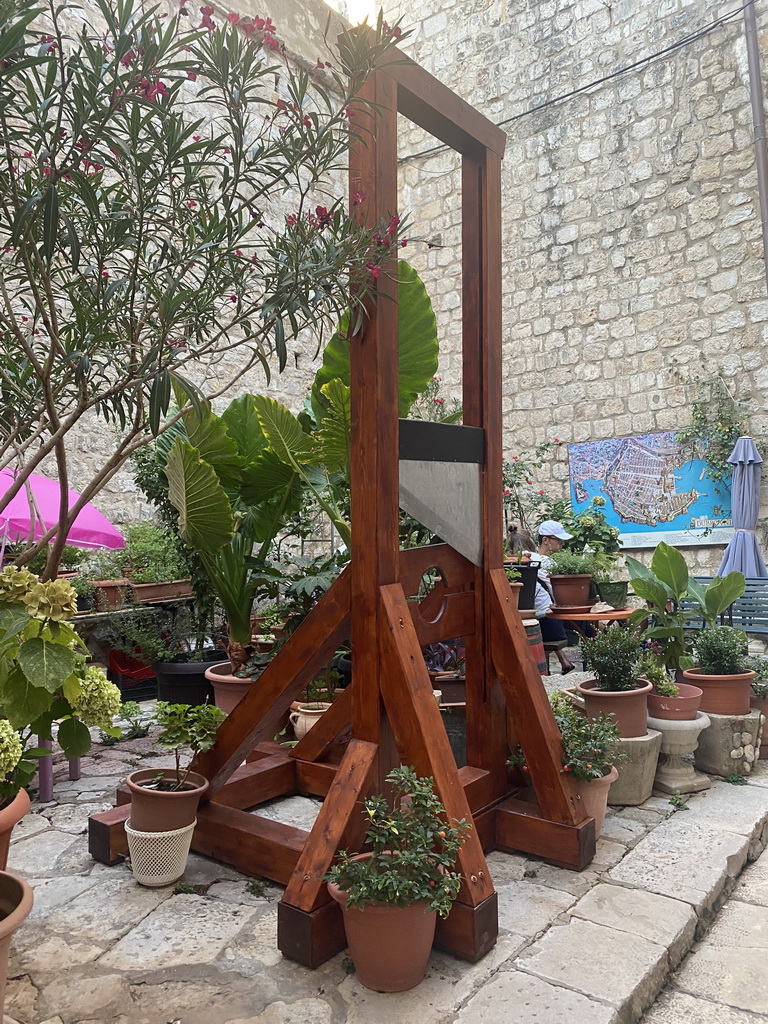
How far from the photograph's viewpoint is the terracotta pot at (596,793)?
9.55ft

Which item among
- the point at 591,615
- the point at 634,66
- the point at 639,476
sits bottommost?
the point at 591,615

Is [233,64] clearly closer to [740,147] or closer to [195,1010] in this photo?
[195,1010]

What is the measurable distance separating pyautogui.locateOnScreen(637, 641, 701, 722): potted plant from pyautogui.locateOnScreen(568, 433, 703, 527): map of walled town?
5000 mm

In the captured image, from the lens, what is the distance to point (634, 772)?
3375 mm

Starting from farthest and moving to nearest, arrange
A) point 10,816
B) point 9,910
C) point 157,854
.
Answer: point 157,854, point 10,816, point 9,910

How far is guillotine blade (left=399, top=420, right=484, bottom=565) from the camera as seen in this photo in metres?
2.64

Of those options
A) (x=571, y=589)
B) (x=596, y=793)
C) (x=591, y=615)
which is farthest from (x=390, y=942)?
(x=571, y=589)

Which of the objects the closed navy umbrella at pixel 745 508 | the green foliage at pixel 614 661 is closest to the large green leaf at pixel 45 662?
the green foliage at pixel 614 661

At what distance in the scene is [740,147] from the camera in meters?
7.95

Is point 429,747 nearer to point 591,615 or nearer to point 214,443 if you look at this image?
point 214,443

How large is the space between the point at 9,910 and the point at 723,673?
3.40 m

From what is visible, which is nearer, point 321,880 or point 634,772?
point 321,880

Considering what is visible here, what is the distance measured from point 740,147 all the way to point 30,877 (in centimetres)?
885

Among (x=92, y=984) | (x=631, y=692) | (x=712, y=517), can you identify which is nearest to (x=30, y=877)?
(x=92, y=984)
